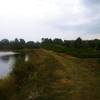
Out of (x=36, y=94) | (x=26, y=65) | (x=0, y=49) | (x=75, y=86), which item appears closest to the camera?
(x=36, y=94)

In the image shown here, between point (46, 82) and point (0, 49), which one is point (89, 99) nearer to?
point (46, 82)

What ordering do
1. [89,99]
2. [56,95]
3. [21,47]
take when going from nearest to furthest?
[89,99], [56,95], [21,47]

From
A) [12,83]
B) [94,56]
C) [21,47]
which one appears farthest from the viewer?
[21,47]

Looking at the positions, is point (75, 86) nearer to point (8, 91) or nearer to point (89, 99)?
point (89, 99)

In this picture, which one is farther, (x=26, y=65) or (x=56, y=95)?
(x=26, y=65)

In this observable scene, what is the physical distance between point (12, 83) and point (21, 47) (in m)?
99.2

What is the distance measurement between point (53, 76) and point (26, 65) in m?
6.27

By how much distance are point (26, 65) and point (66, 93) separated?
1278cm

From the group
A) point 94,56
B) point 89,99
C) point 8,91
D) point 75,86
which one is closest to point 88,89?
point 75,86

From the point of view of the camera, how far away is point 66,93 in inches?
515

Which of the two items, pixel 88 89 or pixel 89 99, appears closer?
pixel 89 99

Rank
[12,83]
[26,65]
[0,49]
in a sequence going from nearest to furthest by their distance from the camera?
[12,83] → [26,65] → [0,49]

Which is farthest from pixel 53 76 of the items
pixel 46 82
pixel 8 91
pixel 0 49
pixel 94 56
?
pixel 0 49

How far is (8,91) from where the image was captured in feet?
55.0
